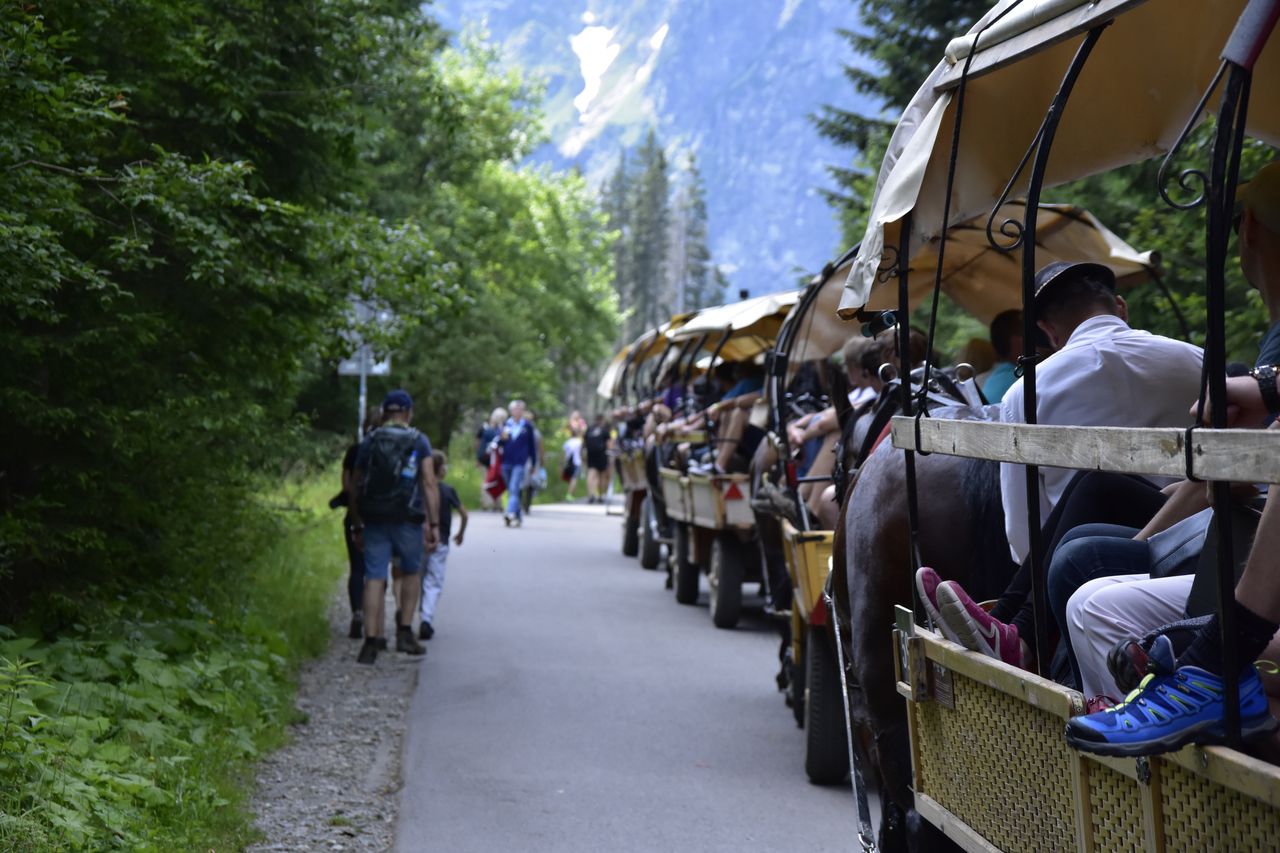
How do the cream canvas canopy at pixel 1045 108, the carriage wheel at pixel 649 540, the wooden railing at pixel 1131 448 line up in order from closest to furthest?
the wooden railing at pixel 1131 448 → the cream canvas canopy at pixel 1045 108 → the carriage wheel at pixel 649 540

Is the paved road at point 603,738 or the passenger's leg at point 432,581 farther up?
the passenger's leg at point 432,581

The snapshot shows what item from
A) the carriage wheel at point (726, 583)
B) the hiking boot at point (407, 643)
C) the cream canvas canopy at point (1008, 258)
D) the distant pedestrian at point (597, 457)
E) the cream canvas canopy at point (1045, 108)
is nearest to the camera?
the cream canvas canopy at point (1045, 108)

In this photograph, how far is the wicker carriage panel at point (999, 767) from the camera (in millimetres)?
3254

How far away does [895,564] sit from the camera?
5.33 m

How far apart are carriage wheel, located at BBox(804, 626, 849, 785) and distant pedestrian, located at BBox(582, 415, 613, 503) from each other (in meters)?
27.3

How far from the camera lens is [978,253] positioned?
9.16m

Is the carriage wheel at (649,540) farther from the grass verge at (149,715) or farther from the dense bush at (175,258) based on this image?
the grass verge at (149,715)

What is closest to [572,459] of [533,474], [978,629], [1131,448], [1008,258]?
[533,474]

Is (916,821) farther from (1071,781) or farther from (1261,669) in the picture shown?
(1261,669)

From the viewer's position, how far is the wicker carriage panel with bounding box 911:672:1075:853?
10.7 ft

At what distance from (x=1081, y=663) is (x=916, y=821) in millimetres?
1776

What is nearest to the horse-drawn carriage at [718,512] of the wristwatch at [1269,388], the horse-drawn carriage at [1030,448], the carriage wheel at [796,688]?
the carriage wheel at [796,688]

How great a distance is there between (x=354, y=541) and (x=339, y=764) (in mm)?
4449

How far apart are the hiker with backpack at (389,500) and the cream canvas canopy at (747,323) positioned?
3.50m
